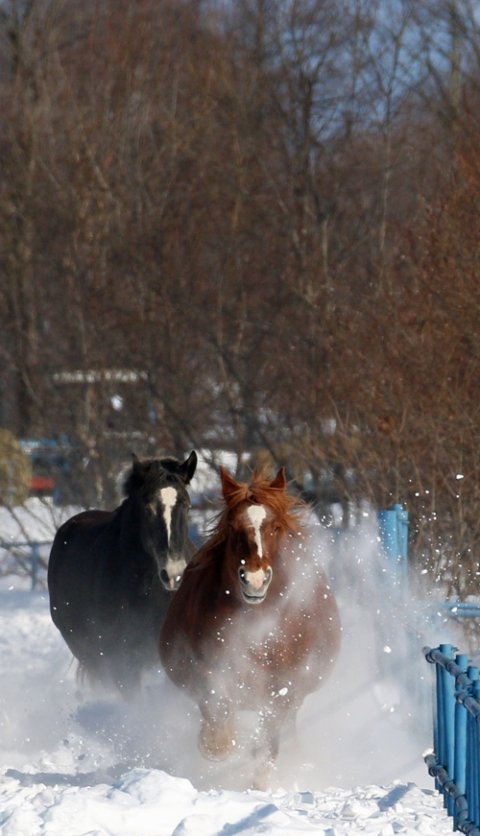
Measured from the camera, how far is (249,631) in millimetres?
6867

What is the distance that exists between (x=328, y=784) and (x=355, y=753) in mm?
776

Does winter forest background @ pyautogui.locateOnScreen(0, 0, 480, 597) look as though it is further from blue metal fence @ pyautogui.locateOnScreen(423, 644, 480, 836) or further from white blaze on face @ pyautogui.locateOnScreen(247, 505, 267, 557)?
blue metal fence @ pyautogui.locateOnScreen(423, 644, 480, 836)

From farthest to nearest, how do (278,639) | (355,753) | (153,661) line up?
(153,661) < (355,753) < (278,639)

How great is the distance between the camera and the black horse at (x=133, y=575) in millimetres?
8156

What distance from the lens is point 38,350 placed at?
66.9 ft

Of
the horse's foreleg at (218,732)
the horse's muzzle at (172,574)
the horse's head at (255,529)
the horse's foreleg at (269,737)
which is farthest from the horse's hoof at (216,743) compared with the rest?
the horse's muzzle at (172,574)

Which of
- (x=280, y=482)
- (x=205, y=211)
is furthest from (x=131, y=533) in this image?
(x=205, y=211)

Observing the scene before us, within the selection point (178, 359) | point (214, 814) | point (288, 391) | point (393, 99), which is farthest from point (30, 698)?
point (393, 99)

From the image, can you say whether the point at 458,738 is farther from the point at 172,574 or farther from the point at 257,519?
the point at 172,574

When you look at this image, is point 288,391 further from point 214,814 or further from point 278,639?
point 214,814

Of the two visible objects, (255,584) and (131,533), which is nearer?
(255,584)

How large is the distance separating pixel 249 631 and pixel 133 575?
1.81 meters

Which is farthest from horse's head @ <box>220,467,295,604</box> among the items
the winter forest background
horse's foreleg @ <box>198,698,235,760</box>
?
the winter forest background

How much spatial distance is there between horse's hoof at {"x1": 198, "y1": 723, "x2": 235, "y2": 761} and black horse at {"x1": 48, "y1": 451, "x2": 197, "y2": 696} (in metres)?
1.34
